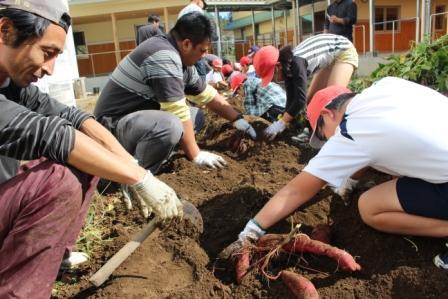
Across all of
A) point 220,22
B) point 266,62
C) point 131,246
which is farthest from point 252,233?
point 220,22

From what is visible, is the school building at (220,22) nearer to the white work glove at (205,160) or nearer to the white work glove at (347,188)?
the white work glove at (205,160)

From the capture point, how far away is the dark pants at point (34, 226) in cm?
A: 170

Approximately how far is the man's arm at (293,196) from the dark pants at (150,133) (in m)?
Result: 1.35

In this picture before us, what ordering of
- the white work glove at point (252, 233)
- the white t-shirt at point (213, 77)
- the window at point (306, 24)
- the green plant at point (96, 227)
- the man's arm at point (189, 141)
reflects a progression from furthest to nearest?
the window at point (306, 24) < the white t-shirt at point (213, 77) < the man's arm at point (189, 141) < the green plant at point (96, 227) < the white work glove at point (252, 233)

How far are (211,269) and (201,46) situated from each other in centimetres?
179

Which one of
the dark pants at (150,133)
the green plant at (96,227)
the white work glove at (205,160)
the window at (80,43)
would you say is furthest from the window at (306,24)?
the green plant at (96,227)

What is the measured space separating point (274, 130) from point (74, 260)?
255 cm

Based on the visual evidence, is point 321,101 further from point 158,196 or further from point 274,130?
point 274,130

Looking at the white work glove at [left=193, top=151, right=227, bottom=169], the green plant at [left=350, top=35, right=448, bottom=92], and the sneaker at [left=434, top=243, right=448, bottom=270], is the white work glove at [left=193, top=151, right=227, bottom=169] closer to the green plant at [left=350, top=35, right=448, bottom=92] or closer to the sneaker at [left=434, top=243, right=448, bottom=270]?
the sneaker at [left=434, top=243, right=448, bottom=270]

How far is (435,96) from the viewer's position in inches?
79.7

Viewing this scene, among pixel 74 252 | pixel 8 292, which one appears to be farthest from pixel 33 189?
pixel 74 252

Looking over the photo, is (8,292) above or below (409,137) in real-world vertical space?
below

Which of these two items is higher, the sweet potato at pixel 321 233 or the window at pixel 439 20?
the window at pixel 439 20

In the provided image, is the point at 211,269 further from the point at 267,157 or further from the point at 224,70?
the point at 224,70
